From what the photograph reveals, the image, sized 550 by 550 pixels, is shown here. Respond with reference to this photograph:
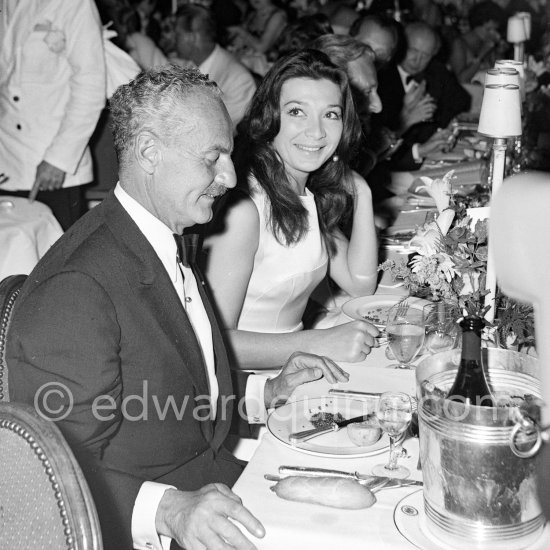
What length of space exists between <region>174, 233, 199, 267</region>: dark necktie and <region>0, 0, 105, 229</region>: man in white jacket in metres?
2.42

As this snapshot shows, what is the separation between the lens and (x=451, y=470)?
1.17 metres

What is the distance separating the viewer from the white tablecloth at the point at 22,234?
311 centimetres

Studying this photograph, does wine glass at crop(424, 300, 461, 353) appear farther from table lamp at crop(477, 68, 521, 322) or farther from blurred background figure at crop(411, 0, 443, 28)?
blurred background figure at crop(411, 0, 443, 28)

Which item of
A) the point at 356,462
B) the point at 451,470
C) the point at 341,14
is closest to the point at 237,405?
the point at 356,462

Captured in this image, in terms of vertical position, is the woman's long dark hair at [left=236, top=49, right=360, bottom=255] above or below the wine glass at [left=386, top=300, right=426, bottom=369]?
above

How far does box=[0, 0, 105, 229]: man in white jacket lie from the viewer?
3.98 meters

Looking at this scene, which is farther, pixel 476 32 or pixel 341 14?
pixel 476 32

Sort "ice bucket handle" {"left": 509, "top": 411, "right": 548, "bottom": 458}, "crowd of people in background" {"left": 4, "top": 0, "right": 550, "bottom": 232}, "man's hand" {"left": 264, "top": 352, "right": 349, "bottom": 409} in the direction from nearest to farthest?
"ice bucket handle" {"left": 509, "top": 411, "right": 548, "bottom": 458}
"man's hand" {"left": 264, "top": 352, "right": 349, "bottom": 409}
"crowd of people in background" {"left": 4, "top": 0, "right": 550, "bottom": 232}

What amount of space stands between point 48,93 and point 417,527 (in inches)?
132

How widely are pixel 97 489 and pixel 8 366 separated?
10.8 inches

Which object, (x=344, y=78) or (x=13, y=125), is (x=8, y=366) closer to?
(x=344, y=78)

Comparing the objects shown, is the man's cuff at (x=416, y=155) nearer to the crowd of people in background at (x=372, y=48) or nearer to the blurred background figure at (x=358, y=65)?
the crowd of people in background at (x=372, y=48)

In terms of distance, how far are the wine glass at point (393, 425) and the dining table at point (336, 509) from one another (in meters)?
0.02

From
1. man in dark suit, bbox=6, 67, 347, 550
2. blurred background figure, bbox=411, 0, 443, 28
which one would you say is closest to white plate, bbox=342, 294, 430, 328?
man in dark suit, bbox=6, 67, 347, 550
